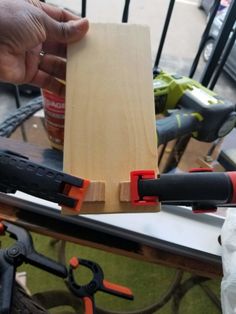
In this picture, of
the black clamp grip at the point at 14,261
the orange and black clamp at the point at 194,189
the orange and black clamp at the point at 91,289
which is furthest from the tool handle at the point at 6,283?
the orange and black clamp at the point at 194,189

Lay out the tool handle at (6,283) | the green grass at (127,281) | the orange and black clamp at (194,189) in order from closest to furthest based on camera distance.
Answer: the orange and black clamp at (194,189) < the tool handle at (6,283) < the green grass at (127,281)

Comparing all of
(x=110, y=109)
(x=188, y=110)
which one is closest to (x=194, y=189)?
(x=110, y=109)

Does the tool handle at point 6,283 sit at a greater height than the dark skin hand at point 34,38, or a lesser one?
lesser

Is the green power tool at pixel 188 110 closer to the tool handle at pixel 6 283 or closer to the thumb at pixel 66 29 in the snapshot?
the thumb at pixel 66 29

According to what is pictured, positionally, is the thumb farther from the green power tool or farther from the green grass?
the green grass

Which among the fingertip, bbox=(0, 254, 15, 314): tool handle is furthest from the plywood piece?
bbox=(0, 254, 15, 314): tool handle

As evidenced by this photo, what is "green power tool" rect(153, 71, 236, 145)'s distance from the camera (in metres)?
0.66

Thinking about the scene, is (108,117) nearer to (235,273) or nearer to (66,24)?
(66,24)

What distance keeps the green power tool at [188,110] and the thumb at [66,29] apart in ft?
0.81

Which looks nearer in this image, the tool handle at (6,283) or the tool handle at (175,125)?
the tool handle at (6,283)

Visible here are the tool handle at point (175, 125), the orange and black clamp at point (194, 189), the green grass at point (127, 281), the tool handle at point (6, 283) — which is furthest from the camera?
the green grass at point (127, 281)

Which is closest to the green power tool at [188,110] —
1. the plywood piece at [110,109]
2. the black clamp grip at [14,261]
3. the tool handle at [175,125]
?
the tool handle at [175,125]

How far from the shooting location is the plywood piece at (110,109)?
15.9 inches

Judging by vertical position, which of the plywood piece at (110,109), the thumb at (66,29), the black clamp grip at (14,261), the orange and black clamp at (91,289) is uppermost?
the thumb at (66,29)
